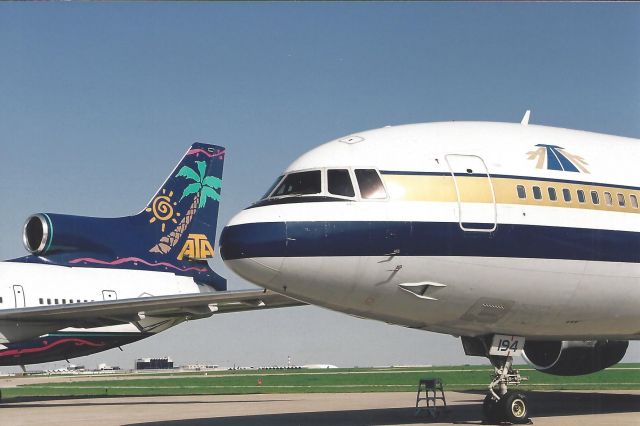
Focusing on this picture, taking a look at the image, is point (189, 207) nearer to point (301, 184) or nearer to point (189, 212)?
point (189, 212)

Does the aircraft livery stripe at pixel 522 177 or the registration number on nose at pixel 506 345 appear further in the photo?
the registration number on nose at pixel 506 345

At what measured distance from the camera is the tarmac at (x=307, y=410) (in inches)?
696

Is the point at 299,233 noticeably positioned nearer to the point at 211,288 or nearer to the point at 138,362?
the point at 211,288

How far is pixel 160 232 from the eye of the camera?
1353 inches

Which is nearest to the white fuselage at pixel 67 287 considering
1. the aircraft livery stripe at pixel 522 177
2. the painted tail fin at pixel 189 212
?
the painted tail fin at pixel 189 212

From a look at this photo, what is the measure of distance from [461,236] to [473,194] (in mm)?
756

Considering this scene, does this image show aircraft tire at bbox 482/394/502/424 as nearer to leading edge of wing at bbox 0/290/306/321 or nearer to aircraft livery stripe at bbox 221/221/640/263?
aircraft livery stripe at bbox 221/221/640/263

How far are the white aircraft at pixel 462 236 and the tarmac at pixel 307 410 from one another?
1.96 m

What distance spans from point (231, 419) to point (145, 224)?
55.0 feet

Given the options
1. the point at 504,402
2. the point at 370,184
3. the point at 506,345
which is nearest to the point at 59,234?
the point at 370,184

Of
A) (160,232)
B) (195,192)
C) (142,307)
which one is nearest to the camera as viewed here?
(142,307)

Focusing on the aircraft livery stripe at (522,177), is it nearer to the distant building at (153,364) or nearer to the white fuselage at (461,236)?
the white fuselage at (461,236)

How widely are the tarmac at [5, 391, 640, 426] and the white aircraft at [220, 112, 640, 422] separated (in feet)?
6.44

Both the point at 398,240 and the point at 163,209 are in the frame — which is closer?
the point at 398,240
